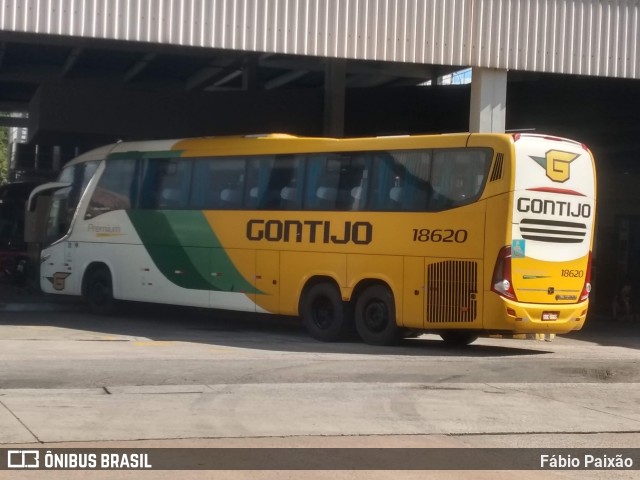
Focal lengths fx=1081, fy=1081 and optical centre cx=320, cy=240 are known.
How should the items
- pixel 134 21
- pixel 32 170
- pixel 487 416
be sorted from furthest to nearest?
pixel 32 170 < pixel 134 21 < pixel 487 416

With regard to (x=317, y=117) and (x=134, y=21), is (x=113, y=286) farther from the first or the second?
(x=317, y=117)

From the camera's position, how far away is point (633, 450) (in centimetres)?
981

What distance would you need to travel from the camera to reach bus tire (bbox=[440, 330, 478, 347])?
18.4m

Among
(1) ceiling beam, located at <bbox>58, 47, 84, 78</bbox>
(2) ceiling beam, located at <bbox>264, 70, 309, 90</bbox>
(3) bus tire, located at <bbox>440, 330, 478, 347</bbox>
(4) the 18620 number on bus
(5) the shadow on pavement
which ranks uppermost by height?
(2) ceiling beam, located at <bbox>264, 70, 309, 90</bbox>

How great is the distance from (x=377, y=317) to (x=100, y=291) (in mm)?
7152

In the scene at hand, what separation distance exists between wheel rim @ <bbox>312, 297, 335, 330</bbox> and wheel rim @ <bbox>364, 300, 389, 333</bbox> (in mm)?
715

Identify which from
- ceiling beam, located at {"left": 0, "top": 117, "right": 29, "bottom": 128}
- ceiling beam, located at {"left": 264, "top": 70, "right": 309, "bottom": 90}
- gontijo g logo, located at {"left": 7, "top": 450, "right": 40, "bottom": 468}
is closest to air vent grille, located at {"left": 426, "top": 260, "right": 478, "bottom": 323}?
gontijo g logo, located at {"left": 7, "top": 450, "right": 40, "bottom": 468}

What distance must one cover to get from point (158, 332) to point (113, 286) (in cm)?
284

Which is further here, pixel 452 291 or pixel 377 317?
pixel 377 317

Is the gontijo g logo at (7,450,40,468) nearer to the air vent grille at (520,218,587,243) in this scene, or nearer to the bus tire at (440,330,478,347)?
the air vent grille at (520,218,587,243)

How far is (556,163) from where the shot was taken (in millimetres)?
16828

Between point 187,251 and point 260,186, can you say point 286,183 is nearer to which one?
point 260,186

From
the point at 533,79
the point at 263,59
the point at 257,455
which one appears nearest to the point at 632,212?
the point at 533,79

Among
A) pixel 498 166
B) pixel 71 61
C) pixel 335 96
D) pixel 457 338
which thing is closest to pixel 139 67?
pixel 71 61
